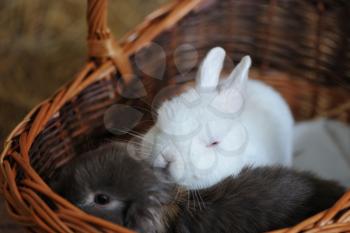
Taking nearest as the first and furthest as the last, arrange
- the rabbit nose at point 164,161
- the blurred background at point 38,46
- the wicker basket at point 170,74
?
the wicker basket at point 170,74 → the rabbit nose at point 164,161 → the blurred background at point 38,46

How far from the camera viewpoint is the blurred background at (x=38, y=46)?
197 cm

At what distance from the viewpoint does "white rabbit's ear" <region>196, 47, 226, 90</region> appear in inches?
47.4

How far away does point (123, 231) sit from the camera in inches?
35.1

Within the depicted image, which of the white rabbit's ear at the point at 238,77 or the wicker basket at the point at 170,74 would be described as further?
the white rabbit's ear at the point at 238,77

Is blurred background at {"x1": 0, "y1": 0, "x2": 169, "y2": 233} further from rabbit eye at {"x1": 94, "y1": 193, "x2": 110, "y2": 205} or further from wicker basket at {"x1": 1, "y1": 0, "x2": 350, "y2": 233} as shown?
rabbit eye at {"x1": 94, "y1": 193, "x2": 110, "y2": 205}

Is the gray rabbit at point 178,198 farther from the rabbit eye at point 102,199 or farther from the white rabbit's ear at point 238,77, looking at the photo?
the white rabbit's ear at point 238,77

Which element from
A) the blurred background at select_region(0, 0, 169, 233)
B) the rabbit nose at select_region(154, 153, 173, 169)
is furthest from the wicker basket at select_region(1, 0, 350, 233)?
the blurred background at select_region(0, 0, 169, 233)

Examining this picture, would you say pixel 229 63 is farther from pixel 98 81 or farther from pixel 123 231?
pixel 123 231

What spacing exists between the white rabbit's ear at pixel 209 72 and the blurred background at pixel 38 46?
953mm

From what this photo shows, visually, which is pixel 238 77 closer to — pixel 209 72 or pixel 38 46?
pixel 209 72

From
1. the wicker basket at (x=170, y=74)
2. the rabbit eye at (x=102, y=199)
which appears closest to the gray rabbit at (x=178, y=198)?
the rabbit eye at (x=102, y=199)

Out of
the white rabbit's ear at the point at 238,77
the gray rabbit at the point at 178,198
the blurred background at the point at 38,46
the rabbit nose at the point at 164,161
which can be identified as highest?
the blurred background at the point at 38,46

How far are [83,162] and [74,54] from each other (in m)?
1.07

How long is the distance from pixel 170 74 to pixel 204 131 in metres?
0.53
